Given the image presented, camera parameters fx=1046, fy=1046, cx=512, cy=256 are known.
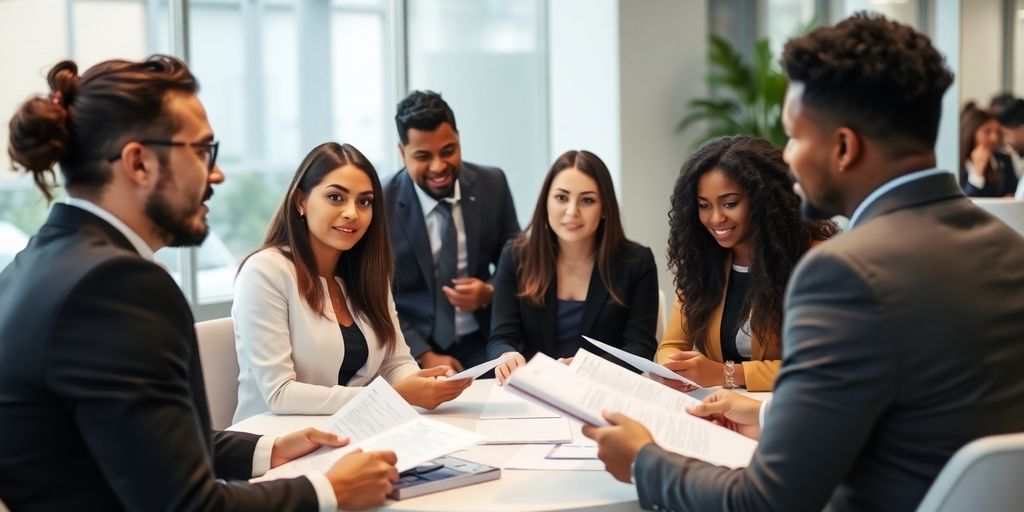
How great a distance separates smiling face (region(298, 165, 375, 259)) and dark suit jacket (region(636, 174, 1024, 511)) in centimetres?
169

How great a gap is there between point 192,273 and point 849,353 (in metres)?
4.22

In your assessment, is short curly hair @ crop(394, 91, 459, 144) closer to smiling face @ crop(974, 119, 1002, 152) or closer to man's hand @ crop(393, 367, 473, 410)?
man's hand @ crop(393, 367, 473, 410)

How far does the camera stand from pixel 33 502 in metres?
1.66

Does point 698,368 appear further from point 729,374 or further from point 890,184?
point 890,184

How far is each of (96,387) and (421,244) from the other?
8.75ft

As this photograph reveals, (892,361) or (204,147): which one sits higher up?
(204,147)

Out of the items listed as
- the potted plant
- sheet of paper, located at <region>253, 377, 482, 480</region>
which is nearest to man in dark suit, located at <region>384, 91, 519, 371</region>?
sheet of paper, located at <region>253, 377, 482, 480</region>

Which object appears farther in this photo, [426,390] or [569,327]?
[569,327]

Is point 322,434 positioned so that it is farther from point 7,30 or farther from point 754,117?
point 754,117

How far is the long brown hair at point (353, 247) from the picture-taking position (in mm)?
3113

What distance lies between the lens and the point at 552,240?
380 cm

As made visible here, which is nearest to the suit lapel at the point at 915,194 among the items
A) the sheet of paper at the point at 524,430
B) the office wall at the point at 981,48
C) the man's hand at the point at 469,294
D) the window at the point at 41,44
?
the sheet of paper at the point at 524,430

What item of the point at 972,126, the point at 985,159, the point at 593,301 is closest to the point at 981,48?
the point at 972,126

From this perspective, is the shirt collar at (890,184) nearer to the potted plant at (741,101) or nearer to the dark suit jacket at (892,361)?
the dark suit jacket at (892,361)
